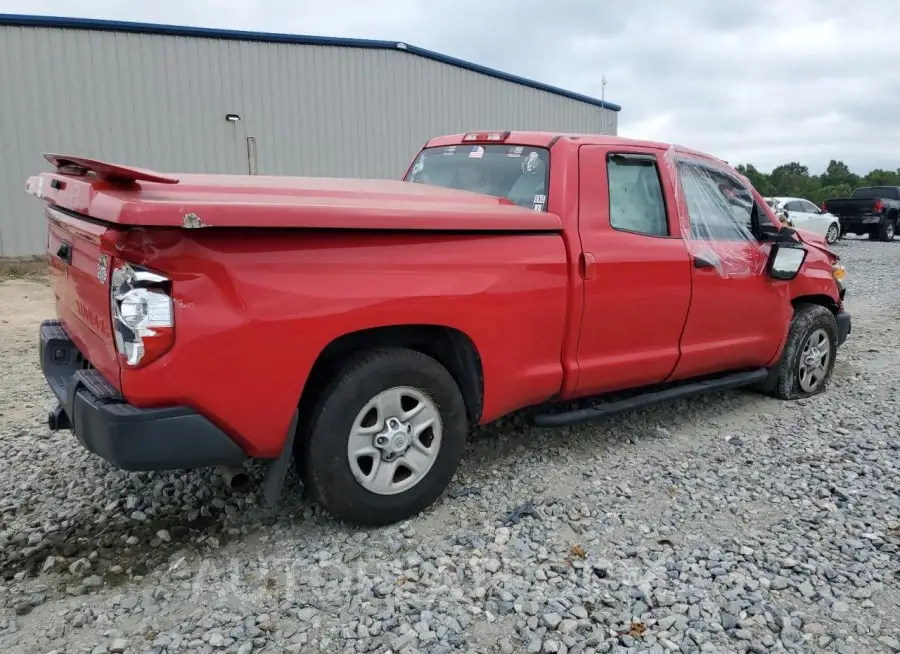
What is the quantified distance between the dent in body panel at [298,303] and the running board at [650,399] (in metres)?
0.43

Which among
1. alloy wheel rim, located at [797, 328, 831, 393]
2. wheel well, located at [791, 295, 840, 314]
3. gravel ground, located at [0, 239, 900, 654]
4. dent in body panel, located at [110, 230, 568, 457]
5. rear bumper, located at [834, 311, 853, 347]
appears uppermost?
dent in body panel, located at [110, 230, 568, 457]

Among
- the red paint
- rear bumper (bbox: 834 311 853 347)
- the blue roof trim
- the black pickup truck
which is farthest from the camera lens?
the black pickup truck

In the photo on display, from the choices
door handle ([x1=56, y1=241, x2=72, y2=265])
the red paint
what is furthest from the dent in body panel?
door handle ([x1=56, y1=241, x2=72, y2=265])

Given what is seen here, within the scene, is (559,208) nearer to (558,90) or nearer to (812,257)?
(812,257)

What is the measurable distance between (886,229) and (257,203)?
2473 centimetres

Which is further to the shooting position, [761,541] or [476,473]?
[476,473]

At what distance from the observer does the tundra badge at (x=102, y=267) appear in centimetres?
263

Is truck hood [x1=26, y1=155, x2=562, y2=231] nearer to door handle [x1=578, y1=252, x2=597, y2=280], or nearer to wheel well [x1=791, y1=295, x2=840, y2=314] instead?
door handle [x1=578, y1=252, x2=597, y2=280]

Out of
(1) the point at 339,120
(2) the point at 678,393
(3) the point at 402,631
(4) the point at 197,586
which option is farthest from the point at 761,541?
(1) the point at 339,120

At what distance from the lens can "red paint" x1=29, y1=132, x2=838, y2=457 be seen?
8.32ft

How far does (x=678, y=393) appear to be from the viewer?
432cm

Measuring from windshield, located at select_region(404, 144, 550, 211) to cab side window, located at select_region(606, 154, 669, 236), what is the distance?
0.41 meters

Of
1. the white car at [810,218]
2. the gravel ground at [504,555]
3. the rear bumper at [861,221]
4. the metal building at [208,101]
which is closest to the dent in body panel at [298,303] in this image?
the gravel ground at [504,555]

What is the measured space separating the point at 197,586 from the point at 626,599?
1673mm
